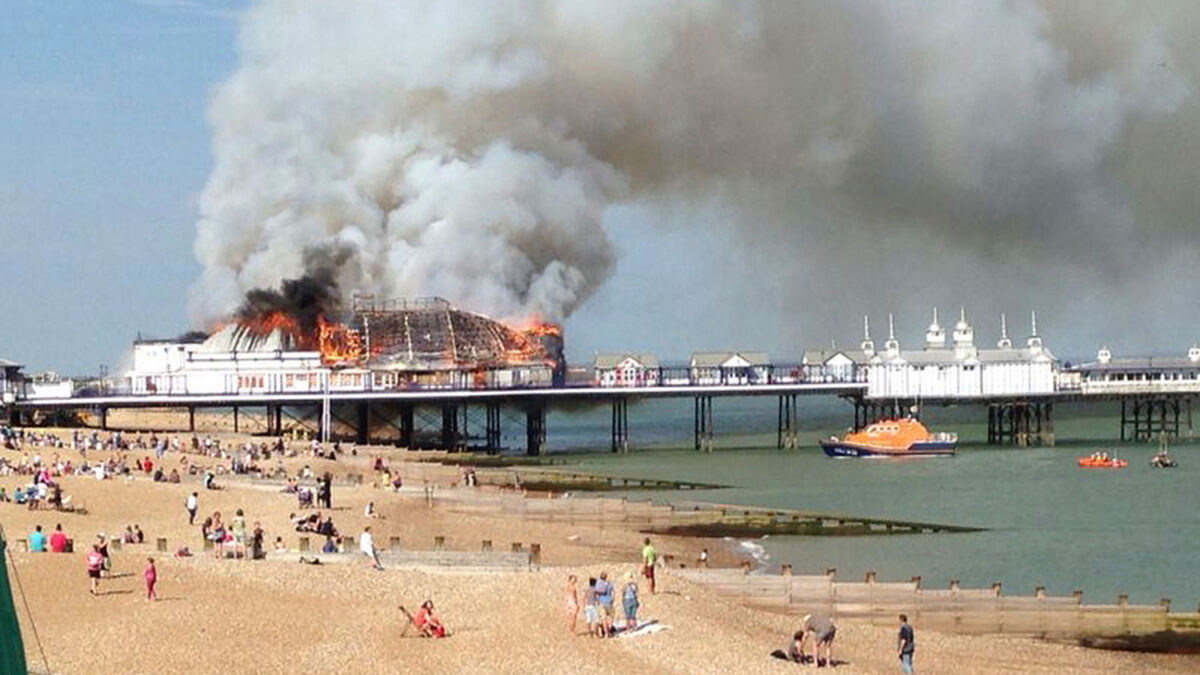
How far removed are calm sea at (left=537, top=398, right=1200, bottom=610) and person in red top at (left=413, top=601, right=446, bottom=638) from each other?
15.5m

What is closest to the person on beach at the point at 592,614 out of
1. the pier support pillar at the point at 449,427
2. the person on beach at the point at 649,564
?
the person on beach at the point at 649,564

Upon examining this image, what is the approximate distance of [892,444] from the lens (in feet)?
301

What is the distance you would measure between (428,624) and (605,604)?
2.50 meters

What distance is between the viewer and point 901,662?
97.5 ft

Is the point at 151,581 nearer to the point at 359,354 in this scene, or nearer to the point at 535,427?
the point at 535,427

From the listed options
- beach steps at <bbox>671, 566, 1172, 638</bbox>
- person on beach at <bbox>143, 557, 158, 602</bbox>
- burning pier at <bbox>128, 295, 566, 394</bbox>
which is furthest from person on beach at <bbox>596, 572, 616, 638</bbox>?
burning pier at <bbox>128, 295, 566, 394</bbox>

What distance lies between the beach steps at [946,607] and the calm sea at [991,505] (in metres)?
5.13

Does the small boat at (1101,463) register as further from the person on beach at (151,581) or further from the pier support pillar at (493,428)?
the person on beach at (151,581)

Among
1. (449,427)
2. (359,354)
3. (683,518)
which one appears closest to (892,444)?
(449,427)

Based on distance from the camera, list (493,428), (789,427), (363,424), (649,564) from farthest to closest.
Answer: (493,428), (789,427), (363,424), (649,564)

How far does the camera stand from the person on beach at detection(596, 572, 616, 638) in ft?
95.4

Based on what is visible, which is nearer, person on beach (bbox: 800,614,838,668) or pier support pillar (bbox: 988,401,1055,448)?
person on beach (bbox: 800,614,838,668)

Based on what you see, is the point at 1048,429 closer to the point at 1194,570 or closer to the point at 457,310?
the point at 457,310

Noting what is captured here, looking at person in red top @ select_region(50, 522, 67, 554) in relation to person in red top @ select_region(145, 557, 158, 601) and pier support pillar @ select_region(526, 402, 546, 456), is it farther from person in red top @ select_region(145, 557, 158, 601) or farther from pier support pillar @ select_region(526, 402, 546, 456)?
pier support pillar @ select_region(526, 402, 546, 456)
